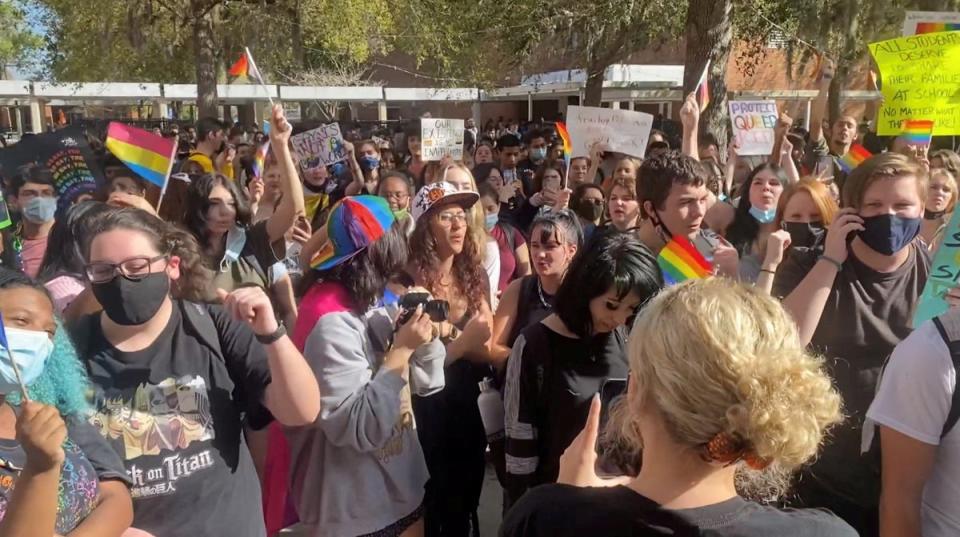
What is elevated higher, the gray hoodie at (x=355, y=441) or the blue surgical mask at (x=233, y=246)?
the blue surgical mask at (x=233, y=246)

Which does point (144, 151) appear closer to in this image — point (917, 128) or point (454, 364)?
point (454, 364)

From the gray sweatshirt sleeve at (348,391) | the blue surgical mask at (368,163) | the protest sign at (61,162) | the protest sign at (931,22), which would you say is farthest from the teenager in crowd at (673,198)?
the blue surgical mask at (368,163)

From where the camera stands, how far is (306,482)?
2.62 m

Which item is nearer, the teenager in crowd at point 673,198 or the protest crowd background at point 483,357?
the protest crowd background at point 483,357

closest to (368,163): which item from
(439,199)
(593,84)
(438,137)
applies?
(438,137)

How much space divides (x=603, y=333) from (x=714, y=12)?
976cm

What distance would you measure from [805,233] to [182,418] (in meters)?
2.67

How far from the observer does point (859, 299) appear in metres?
2.66

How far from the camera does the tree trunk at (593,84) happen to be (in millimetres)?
19500

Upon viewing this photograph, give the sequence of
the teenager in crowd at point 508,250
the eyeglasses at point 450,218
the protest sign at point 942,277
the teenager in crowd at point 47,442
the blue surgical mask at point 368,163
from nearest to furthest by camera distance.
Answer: the teenager in crowd at point 47,442, the protest sign at point 942,277, the eyeglasses at point 450,218, the teenager in crowd at point 508,250, the blue surgical mask at point 368,163

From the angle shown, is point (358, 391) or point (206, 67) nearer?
point (358, 391)

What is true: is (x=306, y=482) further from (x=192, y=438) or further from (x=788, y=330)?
(x=788, y=330)

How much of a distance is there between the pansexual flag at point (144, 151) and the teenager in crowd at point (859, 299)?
3339mm

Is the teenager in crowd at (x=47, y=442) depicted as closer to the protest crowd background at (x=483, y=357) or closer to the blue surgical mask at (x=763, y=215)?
the protest crowd background at (x=483, y=357)
